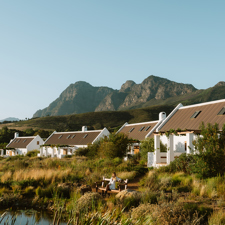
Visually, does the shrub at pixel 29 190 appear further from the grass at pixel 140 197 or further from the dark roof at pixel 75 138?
the dark roof at pixel 75 138

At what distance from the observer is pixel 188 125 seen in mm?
24344

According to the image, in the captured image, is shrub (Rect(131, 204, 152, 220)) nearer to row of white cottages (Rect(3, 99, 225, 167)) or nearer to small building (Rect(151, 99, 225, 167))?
row of white cottages (Rect(3, 99, 225, 167))

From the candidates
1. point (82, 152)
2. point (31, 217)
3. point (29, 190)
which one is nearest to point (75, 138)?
point (82, 152)

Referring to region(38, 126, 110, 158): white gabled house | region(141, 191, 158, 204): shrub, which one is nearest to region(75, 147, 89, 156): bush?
region(38, 126, 110, 158): white gabled house

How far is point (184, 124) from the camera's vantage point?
2508 cm

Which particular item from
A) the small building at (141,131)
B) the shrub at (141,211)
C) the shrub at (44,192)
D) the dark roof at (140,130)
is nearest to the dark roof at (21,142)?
the small building at (141,131)

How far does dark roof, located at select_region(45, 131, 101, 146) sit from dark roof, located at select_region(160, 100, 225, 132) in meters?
20.2

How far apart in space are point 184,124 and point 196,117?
124cm

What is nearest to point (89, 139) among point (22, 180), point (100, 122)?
point (22, 180)

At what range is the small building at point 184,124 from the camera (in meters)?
22.0

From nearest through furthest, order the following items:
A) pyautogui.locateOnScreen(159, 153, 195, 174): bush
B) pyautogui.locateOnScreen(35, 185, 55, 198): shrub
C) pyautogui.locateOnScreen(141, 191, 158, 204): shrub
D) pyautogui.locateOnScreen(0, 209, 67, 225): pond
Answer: pyautogui.locateOnScreen(0, 209, 67, 225): pond
pyautogui.locateOnScreen(141, 191, 158, 204): shrub
pyautogui.locateOnScreen(35, 185, 55, 198): shrub
pyautogui.locateOnScreen(159, 153, 195, 174): bush

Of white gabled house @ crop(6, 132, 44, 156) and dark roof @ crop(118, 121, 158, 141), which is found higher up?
dark roof @ crop(118, 121, 158, 141)

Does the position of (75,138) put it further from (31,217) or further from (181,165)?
(31,217)

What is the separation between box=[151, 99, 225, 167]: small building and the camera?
72.1ft
